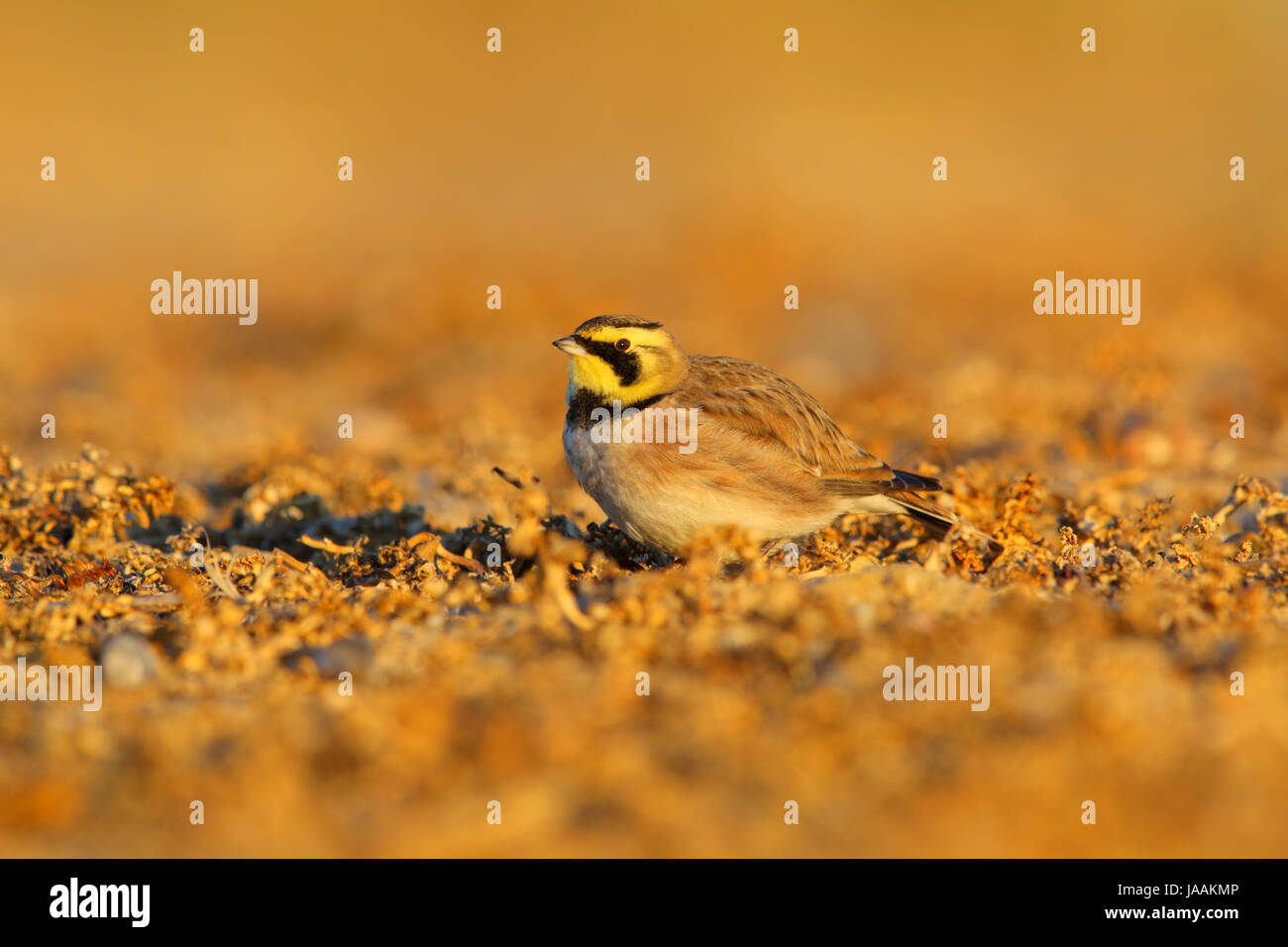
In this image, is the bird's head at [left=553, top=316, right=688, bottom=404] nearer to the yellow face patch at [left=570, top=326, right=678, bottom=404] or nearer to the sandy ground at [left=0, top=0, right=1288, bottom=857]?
the yellow face patch at [left=570, top=326, right=678, bottom=404]

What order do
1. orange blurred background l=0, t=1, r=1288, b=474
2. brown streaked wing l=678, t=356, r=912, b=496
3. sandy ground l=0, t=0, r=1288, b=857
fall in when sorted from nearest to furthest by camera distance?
sandy ground l=0, t=0, r=1288, b=857
brown streaked wing l=678, t=356, r=912, b=496
orange blurred background l=0, t=1, r=1288, b=474

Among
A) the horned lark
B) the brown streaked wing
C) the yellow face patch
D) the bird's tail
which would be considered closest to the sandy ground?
the bird's tail

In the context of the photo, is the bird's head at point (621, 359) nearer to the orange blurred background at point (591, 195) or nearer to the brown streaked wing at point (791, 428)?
the brown streaked wing at point (791, 428)

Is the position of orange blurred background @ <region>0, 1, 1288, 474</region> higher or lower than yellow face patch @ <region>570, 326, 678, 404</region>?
higher

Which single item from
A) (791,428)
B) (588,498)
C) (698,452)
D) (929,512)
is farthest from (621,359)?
(588,498)

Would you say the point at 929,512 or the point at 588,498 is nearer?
the point at 929,512

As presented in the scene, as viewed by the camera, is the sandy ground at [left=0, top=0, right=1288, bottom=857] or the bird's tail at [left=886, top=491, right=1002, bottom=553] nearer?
the sandy ground at [left=0, top=0, right=1288, bottom=857]

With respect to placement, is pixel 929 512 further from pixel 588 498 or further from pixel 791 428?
pixel 588 498
